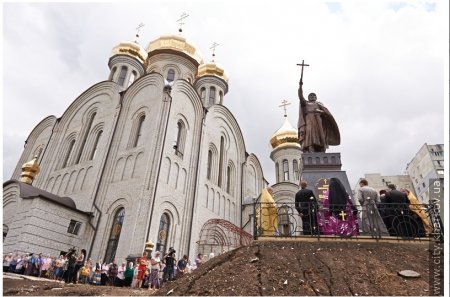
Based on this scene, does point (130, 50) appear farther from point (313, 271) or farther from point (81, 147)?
point (313, 271)

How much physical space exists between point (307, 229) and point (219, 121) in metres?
15.9

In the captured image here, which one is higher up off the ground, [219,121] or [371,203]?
[219,121]

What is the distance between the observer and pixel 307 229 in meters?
6.36

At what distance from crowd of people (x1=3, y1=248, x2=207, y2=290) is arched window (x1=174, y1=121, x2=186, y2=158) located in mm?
6249

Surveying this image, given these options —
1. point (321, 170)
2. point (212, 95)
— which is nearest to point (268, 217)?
point (321, 170)

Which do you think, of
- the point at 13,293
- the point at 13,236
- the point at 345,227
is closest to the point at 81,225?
the point at 13,236

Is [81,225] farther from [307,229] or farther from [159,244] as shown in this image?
[307,229]

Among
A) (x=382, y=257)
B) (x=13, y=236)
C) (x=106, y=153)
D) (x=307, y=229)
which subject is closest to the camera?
(x=382, y=257)

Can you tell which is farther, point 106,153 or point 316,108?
point 106,153

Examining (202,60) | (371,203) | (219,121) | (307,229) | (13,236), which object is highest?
(202,60)

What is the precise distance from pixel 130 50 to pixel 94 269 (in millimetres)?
17520

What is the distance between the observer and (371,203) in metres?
5.90

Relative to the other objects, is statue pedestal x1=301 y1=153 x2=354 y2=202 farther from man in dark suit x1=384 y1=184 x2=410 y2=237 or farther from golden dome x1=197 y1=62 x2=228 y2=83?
golden dome x1=197 y1=62 x2=228 y2=83

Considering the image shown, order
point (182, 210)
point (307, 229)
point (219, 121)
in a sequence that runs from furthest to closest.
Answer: point (219, 121) → point (182, 210) → point (307, 229)
